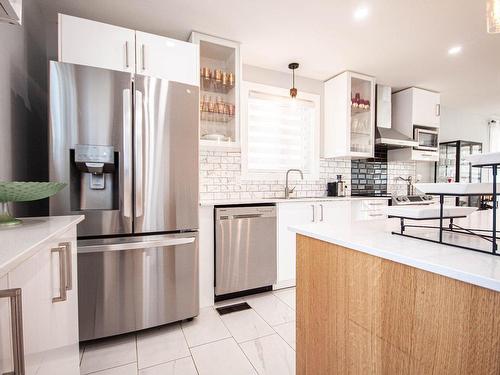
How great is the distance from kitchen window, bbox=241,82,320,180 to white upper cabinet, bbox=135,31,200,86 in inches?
36.9

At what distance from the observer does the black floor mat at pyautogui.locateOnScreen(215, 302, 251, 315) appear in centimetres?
215

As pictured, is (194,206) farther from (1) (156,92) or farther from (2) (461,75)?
(2) (461,75)

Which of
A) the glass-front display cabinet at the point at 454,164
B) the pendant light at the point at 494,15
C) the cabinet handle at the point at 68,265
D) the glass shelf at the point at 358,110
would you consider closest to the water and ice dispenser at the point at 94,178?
the cabinet handle at the point at 68,265

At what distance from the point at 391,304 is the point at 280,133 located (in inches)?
104

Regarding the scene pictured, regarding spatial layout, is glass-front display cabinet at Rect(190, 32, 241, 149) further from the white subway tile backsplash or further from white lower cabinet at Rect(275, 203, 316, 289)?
white lower cabinet at Rect(275, 203, 316, 289)

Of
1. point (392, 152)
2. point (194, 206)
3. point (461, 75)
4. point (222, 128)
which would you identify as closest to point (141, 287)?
point (194, 206)

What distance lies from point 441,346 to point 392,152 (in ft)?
12.4

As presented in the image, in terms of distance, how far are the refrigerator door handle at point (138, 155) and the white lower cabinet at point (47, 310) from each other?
57 centimetres

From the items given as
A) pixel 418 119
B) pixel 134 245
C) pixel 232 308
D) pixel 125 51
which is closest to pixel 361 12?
pixel 125 51

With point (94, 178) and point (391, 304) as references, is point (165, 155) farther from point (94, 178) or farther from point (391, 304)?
point (391, 304)

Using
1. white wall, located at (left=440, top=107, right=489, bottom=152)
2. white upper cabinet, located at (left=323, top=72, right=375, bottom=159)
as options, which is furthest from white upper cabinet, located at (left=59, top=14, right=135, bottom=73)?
white wall, located at (left=440, top=107, right=489, bottom=152)

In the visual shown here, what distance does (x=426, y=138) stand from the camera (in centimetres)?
369

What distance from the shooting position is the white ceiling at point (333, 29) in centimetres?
192

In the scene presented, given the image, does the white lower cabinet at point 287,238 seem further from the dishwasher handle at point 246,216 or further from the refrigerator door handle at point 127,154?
the refrigerator door handle at point 127,154
